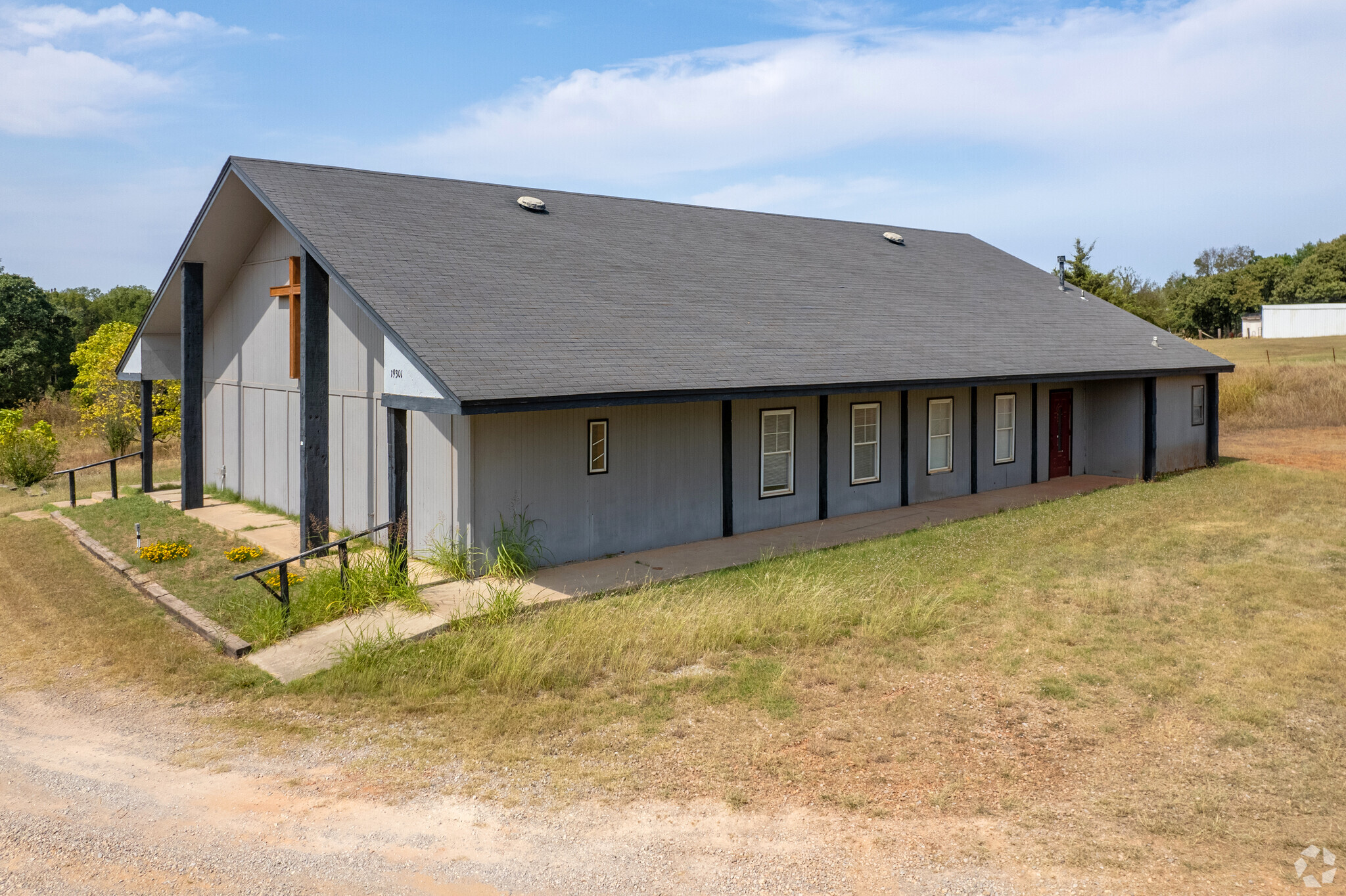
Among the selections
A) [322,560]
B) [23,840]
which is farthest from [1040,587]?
[23,840]

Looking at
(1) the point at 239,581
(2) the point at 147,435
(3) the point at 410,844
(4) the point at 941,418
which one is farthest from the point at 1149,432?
(2) the point at 147,435

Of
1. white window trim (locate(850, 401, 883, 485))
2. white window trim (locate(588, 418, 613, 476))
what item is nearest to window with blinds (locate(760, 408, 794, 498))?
white window trim (locate(850, 401, 883, 485))

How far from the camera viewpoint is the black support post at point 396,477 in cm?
1215

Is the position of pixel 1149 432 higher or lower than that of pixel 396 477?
higher

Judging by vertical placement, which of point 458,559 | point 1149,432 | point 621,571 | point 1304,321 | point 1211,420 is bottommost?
point 621,571

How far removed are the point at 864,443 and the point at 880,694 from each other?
9050mm

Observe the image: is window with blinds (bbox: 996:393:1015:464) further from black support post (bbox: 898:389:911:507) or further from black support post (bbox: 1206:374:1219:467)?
black support post (bbox: 1206:374:1219:467)

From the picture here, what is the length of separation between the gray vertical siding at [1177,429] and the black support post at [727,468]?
12.3m

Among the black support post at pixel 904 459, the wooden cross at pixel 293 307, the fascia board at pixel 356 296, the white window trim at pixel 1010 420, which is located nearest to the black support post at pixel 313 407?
the fascia board at pixel 356 296

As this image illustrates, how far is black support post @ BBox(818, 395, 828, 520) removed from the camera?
16.0 metres

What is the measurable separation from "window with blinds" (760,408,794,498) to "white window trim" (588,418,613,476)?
3.13 meters

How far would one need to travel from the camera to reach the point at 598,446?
13.1 meters

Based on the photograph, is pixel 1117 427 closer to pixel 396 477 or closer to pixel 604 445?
pixel 604 445

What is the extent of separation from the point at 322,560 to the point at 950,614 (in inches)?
332
